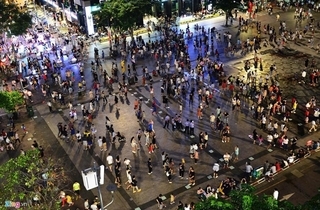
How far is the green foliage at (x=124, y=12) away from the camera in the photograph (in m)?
42.4

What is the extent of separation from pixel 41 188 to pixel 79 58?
87.2 ft

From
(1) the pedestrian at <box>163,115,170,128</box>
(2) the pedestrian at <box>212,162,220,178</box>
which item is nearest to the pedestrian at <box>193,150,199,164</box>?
(2) the pedestrian at <box>212,162,220,178</box>

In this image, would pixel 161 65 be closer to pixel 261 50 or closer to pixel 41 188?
pixel 261 50

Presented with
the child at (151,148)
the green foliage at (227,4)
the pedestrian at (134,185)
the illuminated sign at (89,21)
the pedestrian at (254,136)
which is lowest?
the pedestrian at (134,185)

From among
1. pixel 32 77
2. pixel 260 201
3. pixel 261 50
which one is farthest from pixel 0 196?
pixel 261 50

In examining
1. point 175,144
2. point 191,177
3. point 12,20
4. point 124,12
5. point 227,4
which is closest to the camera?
point 191,177

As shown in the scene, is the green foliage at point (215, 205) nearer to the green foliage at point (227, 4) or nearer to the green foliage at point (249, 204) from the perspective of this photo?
the green foliage at point (249, 204)

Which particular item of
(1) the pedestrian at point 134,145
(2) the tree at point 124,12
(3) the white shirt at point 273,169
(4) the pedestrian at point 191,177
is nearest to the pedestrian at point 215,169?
(4) the pedestrian at point 191,177

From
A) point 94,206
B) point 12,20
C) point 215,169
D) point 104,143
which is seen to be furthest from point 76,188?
point 12,20

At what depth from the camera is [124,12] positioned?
4209 centimetres

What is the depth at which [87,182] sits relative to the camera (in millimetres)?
12023

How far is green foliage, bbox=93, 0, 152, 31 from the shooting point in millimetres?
42375

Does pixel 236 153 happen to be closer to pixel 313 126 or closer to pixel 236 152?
pixel 236 152

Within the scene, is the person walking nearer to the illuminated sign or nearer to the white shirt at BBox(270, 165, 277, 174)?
the white shirt at BBox(270, 165, 277, 174)
